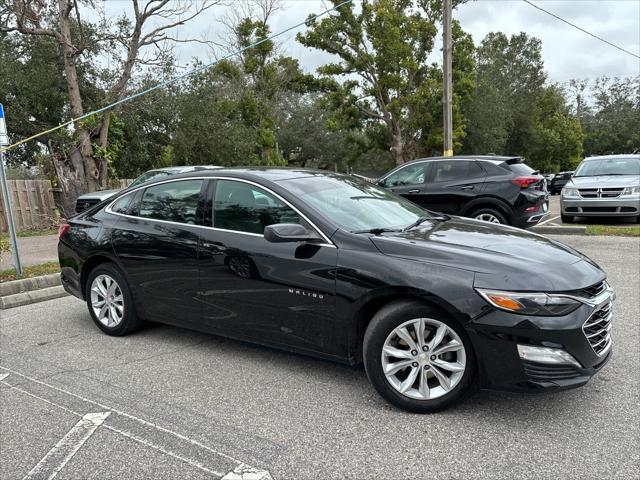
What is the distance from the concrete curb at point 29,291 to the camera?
6.41 meters

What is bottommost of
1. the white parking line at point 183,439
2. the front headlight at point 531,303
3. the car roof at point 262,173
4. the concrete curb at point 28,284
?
the white parking line at point 183,439

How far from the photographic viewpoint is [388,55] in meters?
28.8

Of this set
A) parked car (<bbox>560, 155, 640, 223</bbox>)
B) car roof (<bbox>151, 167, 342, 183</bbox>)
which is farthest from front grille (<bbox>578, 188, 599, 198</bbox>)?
car roof (<bbox>151, 167, 342, 183</bbox>)

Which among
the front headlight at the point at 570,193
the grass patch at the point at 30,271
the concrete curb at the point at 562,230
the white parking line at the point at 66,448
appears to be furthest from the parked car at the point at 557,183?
the white parking line at the point at 66,448

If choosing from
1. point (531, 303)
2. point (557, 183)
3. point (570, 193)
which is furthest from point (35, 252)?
point (557, 183)

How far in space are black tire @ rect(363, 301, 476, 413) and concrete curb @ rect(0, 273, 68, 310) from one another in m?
5.08

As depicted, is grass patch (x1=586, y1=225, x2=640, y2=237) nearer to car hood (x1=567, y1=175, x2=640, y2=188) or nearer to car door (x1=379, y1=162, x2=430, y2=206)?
car hood (x1=567, y1=175, x2=640, y2=188)

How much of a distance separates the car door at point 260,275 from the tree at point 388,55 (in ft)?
87.6

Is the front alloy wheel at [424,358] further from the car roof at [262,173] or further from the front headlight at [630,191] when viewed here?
the front headlight at [630,191]

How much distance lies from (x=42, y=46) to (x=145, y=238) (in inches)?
681

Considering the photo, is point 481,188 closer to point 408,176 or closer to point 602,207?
point 408,176

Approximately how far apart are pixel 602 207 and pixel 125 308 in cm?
1031

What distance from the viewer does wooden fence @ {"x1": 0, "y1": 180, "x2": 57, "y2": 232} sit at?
1605 cm

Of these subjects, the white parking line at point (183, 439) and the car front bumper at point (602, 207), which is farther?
the car front bumper at point (602, 207)
